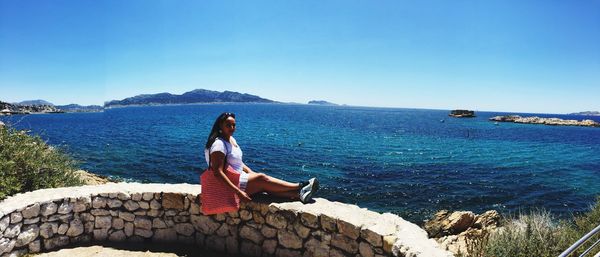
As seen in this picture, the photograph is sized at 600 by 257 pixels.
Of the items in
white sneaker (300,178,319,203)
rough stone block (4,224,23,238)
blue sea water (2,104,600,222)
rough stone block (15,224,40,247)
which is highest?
white sneaker (300,178,319,203)

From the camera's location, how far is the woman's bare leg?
5.69 m

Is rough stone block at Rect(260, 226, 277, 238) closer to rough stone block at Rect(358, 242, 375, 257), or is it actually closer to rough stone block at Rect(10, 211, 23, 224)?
rough stone block at Rect(358, 242, 375, 257)

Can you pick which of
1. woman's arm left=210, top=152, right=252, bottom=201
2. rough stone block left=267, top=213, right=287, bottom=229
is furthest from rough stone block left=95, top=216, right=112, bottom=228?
rough stone block left=267, top=213, right=287, bottom=229

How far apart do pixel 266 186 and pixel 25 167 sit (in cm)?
546

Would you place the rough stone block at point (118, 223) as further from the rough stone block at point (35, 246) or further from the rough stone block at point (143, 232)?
the rough stone block at point (35, 246)

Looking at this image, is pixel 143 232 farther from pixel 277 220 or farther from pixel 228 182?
pixel 277 220

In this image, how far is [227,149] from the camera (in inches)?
222

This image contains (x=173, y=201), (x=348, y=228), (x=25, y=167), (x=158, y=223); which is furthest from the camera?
(x=25, y=167)

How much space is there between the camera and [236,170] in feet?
18.6

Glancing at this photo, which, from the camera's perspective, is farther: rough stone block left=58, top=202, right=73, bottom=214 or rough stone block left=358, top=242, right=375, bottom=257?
rough stone block left=58, top=202, right=73, bottom=214

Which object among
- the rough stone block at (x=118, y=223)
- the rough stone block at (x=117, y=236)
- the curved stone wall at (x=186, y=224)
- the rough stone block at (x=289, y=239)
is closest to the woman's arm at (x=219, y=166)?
the curved stone wall at (x=186, y=224)

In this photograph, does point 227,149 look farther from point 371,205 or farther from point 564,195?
point 564,195

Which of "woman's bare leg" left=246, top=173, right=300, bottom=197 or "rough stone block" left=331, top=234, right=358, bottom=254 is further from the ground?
"woman's bare leg" left=246, top=173, right=300, bottom=197

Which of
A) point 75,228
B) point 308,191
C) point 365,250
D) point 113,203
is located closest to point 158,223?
point 113,203
